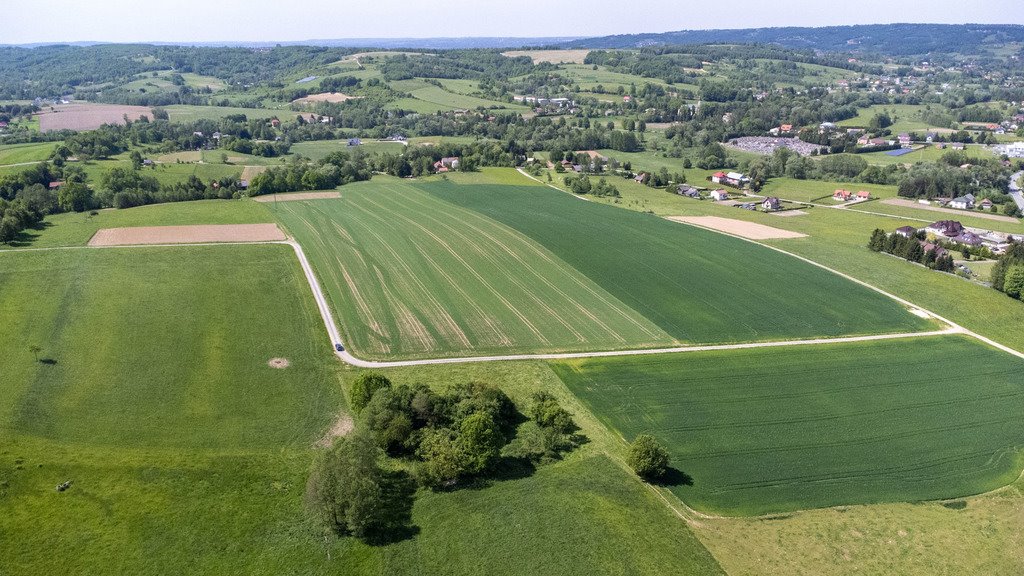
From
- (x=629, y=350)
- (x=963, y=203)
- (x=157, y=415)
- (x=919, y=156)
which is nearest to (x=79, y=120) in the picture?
(x=157, y=415)

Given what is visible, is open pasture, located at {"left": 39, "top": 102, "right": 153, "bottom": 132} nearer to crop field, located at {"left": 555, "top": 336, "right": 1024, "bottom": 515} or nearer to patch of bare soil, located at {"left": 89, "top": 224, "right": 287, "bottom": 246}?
patch of bare soil, located at {"left": 89, "top": 224, "right": 287, "bottom": 246}

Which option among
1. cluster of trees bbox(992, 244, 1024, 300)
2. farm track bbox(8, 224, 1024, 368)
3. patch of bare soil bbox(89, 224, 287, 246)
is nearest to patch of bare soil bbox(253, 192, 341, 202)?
patch of bare soil bbox(89, 224, 287, 246)

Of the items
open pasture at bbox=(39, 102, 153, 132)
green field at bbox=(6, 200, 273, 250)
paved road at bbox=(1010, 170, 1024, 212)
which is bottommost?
paved road at bbox=(1010, 170, 1024, 212)

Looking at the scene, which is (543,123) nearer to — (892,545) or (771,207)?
(771,207)

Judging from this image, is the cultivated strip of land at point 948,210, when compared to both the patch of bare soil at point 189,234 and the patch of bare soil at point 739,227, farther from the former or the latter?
the patch of bare soil at point 189,234

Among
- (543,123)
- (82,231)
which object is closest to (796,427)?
(82,231)

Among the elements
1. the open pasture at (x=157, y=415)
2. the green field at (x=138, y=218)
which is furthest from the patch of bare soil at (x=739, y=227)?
the green field at (x=138, y=218)

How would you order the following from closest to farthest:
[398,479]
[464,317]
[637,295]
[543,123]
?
[398,479], [464,317], [637,295], [543,123]
